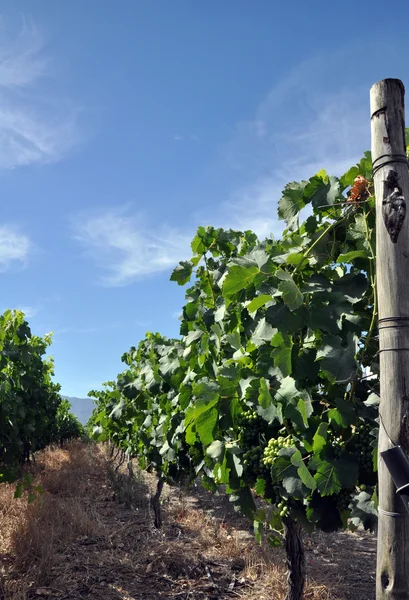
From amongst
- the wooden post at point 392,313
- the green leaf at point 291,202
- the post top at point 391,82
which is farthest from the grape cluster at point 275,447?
the post top at point 391,82

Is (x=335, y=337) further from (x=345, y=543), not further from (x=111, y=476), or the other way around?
(x=111, y=476)

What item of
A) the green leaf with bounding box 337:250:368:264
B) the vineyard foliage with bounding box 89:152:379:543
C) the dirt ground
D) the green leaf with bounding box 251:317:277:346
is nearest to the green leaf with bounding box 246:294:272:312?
the vineyard foliage with bounding box 89:152:379:543

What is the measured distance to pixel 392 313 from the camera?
196 centimetres

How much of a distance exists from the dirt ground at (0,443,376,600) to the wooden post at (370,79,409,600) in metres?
3.70

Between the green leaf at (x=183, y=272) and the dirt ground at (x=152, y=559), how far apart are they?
3221mm

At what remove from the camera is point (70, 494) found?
10.5m

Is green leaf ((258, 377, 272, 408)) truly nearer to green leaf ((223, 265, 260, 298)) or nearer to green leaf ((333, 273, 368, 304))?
green leaf ((223, 265, 260, 298))

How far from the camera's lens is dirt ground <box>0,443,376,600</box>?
5.38m

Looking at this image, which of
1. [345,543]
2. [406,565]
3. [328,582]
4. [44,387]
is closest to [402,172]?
[406,565]

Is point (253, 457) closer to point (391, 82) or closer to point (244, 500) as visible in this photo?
point (244, 500)

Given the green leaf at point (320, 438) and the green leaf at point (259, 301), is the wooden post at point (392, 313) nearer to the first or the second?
the green leaf at point (320, 438)

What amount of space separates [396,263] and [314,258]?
0.80 m

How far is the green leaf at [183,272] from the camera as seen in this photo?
4.73 metres

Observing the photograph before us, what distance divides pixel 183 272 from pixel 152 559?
12.2ft
